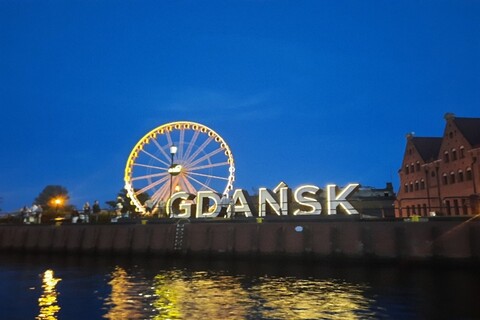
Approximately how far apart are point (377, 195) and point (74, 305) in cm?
8149

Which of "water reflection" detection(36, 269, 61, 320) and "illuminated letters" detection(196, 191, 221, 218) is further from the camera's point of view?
"illuminated letters" detection(196, 191, 221, 218)

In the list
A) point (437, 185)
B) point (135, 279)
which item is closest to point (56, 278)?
point (135, 279)

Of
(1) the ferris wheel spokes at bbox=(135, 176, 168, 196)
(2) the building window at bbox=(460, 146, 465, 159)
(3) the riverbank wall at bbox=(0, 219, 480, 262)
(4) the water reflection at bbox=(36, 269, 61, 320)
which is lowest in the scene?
(4) the water reflection at bbox=(36, 269, 61, 320)

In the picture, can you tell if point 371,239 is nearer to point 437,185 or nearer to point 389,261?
point 389,261

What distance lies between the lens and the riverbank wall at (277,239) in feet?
99.6

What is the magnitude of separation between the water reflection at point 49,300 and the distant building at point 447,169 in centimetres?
3843

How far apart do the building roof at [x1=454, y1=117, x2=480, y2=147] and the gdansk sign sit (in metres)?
29.7

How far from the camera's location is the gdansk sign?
123 ft

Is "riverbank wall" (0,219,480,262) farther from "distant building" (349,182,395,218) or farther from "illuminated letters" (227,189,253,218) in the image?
"distant building" (349,182,395,218)

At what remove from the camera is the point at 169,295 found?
21.0 meters

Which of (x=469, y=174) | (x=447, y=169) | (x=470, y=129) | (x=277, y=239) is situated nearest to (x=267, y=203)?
(x=277, y=239)

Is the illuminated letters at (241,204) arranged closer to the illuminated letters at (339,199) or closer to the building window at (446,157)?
the illuminated letters at (339,199)

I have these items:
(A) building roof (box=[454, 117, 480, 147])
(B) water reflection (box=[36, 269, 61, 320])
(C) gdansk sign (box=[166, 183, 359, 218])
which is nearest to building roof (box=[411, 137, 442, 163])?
(A) building roof (box=[454, 117, 480, 147])

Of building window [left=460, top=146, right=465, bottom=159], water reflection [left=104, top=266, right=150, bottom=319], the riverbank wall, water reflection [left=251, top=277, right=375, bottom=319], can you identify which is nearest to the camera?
water reflection [left=251, top=277, right=375, bottom=319]
